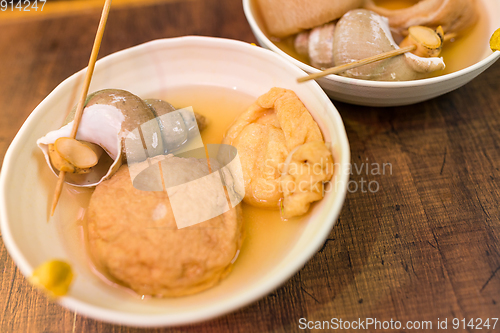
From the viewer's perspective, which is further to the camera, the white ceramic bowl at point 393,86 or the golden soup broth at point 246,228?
the white ceramic bowl at point 393,86

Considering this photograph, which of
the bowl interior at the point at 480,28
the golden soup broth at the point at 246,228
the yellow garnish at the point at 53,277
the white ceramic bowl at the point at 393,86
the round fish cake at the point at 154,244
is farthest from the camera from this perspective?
the bowl interior at the point at 480,28

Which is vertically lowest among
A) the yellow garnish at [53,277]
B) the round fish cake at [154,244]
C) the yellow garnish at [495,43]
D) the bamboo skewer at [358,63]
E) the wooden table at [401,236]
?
the wooden table at [401,236]

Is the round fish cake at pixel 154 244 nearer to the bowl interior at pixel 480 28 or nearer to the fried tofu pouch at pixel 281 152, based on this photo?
the fried tofu pouch at pixel 281 152

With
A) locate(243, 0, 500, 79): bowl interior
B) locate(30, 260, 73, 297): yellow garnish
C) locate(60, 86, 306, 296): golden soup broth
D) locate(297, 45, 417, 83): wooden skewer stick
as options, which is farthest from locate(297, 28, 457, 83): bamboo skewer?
locate(30, 260, 73, 297): yellow garnish

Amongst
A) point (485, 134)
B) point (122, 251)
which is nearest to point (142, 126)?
point (122, 251)

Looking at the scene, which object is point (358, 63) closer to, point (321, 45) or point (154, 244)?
point (321, 45)

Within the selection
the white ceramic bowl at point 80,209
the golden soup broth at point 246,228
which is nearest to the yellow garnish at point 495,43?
the white ceramic bowl at point 80,209

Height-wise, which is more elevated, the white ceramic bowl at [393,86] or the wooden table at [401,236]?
the white ceramic bowl at [393,86]

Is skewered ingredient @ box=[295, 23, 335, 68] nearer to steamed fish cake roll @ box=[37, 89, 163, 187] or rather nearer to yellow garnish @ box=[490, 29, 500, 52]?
yellow garnish @ box=[490, 29, 500, 52]

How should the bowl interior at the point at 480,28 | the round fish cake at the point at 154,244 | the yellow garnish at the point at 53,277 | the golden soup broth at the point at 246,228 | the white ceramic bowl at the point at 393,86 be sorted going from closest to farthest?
the yellow garnish at the point at 53,277
the round fish cake at the point at 154,244
the golden soup broth at the point at 246,228
the white ceramic bowl at the point at 393,86
the bowl interior at the point at 480,28
